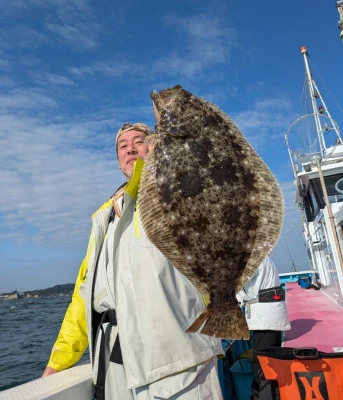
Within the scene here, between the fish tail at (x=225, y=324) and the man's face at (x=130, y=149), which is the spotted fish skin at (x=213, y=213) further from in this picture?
the man's face at (x=130, y=149)

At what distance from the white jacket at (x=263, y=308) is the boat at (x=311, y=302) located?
33.6 inches

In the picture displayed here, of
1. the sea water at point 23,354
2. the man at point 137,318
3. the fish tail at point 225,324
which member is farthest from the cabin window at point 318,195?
the fish tail at point 225,324

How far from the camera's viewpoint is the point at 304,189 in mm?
13438

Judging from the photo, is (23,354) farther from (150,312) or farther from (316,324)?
(150,312)

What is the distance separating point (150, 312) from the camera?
2.27 meters

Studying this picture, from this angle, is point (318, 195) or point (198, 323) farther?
point (318, 195)

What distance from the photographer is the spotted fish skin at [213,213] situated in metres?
1.95

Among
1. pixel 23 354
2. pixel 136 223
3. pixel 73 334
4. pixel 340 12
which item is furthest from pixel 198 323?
pixel 23 354

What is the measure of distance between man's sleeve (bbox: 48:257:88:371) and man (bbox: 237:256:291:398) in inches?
102

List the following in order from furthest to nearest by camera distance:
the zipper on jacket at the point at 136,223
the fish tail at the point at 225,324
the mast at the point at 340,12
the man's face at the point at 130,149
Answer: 1. the mast at the point at 340,12
2. the man's face at the point at 130,149
3. the zipper on jacket at the point at 136,223
4. the fish tail at the point at 225,324

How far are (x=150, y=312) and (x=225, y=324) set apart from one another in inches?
22.8

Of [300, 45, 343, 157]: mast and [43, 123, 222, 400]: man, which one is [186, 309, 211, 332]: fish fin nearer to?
[43, 123, 222, 400]: man

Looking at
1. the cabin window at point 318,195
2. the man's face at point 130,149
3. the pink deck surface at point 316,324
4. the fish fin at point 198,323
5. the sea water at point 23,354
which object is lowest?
the sea water at point 23,354

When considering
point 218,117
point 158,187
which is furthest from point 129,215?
point 218,117
